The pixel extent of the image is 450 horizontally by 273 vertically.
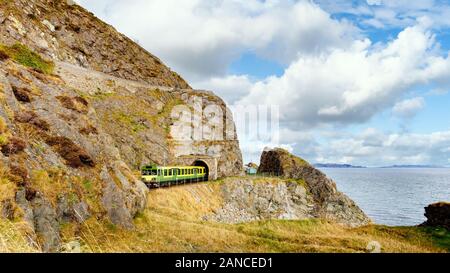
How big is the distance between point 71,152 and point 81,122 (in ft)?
20.7

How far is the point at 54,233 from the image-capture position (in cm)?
1719

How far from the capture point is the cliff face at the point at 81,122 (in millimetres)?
18812

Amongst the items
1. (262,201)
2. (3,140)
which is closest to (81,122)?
(3,140)

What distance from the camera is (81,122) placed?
2964 centimetres

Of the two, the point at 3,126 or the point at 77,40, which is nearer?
the point at 3,126

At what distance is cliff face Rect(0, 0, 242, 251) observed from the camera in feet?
61.7

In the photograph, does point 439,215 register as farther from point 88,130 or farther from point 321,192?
point 321,192

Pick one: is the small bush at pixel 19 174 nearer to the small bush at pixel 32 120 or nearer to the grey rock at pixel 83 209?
the grey rock at pixel 83 209

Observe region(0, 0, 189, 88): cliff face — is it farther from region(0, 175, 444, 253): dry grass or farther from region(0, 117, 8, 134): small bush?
region(0, 175, 444, 253): dry grass

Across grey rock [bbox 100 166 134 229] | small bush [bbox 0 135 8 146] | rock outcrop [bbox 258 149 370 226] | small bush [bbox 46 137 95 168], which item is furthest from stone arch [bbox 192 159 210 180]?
small bush [bbox 0 135 8 146]

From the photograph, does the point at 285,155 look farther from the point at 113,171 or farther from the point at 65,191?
the point at 65,191

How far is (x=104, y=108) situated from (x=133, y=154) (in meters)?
10.9

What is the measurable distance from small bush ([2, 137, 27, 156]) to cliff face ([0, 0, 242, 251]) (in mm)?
66
